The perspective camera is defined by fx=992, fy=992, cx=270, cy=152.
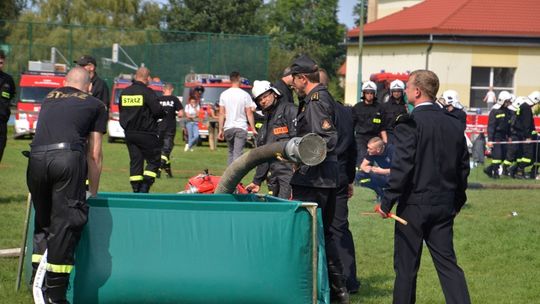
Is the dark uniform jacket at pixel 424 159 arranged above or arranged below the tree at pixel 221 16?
below

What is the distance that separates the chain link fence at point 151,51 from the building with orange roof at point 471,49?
944cm

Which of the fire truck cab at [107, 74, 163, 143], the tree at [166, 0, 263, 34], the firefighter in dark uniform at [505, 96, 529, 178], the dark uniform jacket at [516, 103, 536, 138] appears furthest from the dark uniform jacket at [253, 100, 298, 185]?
the tree at [166, 0, 263, 34]

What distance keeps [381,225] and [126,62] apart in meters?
32.1

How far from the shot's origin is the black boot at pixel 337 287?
8.44 metres

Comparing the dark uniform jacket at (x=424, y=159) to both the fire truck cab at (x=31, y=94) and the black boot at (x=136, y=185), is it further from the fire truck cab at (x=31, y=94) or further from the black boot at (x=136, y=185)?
the fire truck cab at (x=31, y=94)

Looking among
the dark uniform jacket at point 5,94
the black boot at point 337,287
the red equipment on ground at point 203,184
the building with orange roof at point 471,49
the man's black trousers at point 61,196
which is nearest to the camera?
the man's black trousers at point 61,196

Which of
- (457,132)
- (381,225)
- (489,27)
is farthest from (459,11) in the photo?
(457,132)

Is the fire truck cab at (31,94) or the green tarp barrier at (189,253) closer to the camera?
the green tarp barrier at (189,253)

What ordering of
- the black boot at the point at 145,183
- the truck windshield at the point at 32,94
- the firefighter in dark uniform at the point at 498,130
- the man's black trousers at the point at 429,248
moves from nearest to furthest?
1. the man's black trousers at the point at 429,248
2. the black boot at the point at 145,183
3. the firefighter in dark uniform at the point at 498,130
4. the truck windshield at the point at 32,94

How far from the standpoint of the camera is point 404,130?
7.21m

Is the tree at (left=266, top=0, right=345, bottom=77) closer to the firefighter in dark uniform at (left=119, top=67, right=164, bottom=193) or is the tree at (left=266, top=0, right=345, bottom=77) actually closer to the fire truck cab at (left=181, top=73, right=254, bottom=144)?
the fire truck cab at (left=181, top=73, right=254, bottom=144)

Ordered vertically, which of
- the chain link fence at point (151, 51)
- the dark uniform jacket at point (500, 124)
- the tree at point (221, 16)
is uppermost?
the tree at point (221, 16)

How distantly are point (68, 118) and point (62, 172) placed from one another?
416mm

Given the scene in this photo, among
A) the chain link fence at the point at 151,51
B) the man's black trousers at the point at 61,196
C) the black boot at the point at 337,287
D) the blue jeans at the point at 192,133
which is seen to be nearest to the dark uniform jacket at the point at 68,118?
the man's black trousers at the point at 61,196
